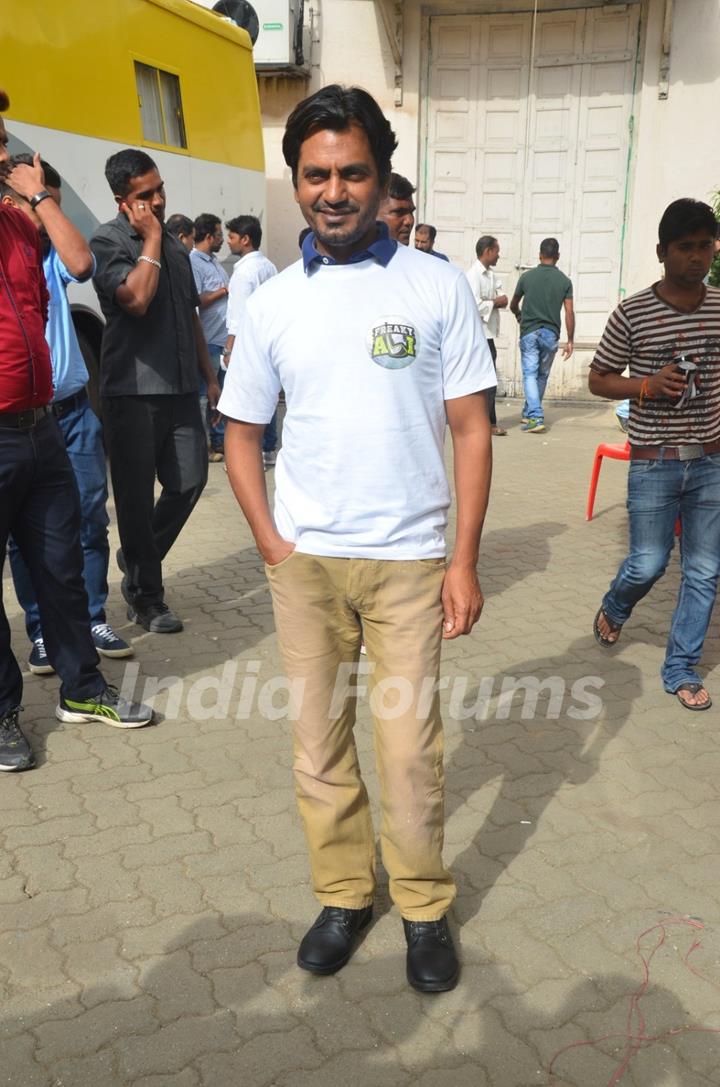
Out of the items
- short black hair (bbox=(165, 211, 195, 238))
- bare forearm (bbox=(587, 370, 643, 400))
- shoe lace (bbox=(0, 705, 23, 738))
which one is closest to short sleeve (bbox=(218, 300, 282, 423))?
shoe lace (bbox=(0, 705, 23, 738))

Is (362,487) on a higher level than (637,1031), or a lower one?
higher

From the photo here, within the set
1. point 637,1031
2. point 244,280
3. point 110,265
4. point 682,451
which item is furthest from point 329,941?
point 244,280

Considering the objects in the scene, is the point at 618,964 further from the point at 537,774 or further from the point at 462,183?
the point at 462,183

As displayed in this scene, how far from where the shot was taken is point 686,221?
3.86 meters

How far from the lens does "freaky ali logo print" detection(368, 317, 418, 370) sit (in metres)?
2.32

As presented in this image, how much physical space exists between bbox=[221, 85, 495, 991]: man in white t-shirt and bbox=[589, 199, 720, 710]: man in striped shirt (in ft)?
5.98

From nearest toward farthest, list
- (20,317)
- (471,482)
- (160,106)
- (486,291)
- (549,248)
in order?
(471,482) → (20,317) → (160,106) → (486,291) → (549,248)

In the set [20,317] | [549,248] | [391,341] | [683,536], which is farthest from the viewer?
[549,248]

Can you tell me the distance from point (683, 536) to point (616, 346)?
804 millimetres

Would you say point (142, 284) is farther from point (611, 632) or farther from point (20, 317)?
point (611, 632)

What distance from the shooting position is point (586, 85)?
12.6 m

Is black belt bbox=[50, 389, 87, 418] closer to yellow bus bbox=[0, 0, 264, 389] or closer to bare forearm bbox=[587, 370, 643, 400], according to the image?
bare forearm bbox=[587, 370, 643, 400]

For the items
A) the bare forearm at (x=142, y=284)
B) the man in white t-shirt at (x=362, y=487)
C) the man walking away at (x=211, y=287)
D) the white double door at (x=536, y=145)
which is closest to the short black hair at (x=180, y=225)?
the man walking away at (x=211, y=287)

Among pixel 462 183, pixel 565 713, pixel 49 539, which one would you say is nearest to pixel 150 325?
pixel 49 539
